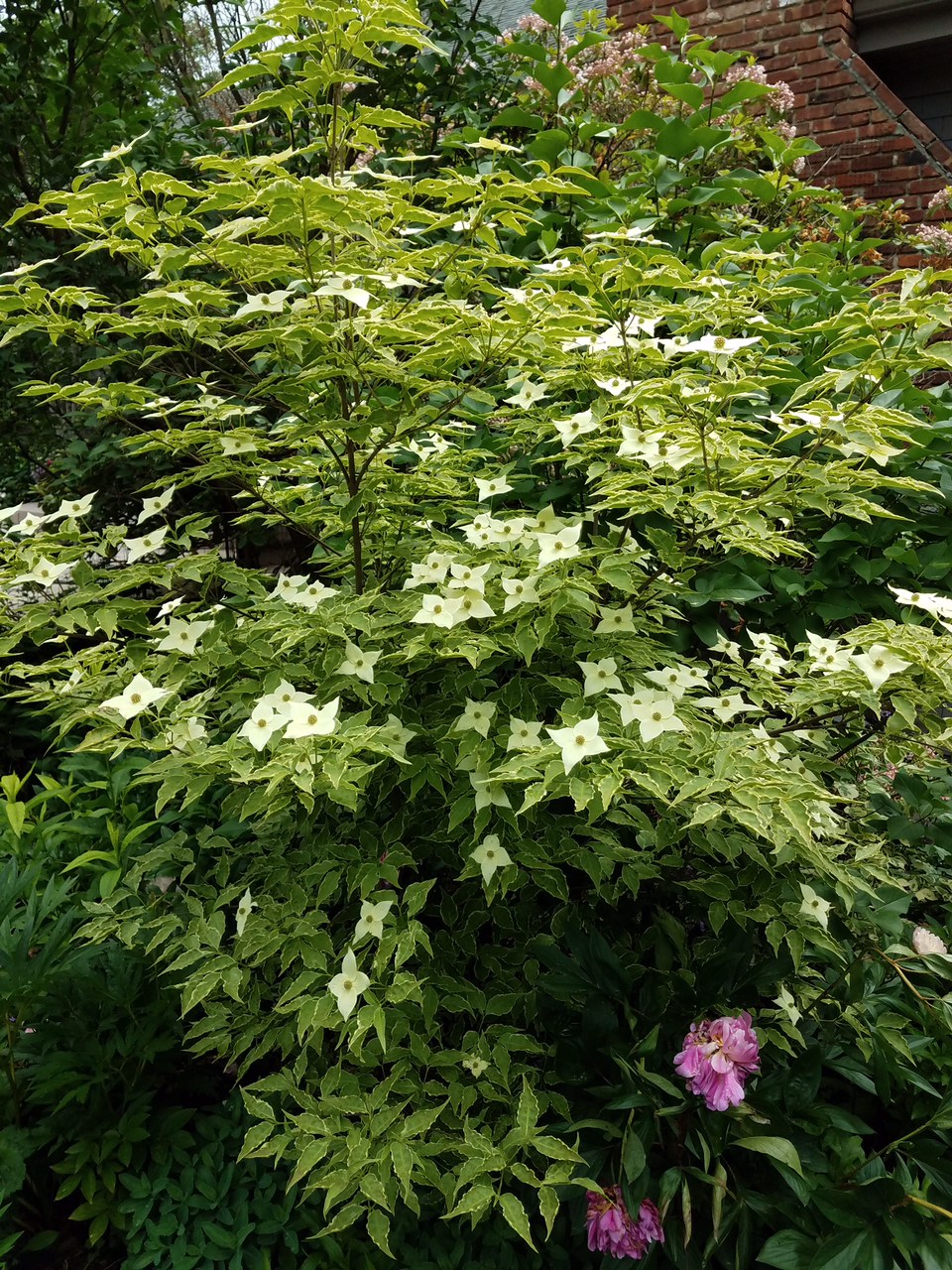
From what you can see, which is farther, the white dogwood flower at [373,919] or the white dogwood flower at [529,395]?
the white dogwood flower at [529,395]

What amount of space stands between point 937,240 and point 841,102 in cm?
183

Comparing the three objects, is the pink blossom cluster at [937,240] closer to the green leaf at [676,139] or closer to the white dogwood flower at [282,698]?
the green leaf at [676,139]

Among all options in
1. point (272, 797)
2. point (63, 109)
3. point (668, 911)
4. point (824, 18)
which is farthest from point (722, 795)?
point (824, 18)

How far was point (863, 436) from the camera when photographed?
52.7 inches

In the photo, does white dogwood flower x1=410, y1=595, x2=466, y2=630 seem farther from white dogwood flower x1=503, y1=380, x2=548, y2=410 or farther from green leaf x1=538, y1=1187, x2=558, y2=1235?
green leaf x1=538, y1=1187, x2=558, y2=1235

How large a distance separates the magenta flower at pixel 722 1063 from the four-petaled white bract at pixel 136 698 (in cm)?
103

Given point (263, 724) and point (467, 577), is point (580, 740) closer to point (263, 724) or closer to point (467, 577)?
point (467, 577)

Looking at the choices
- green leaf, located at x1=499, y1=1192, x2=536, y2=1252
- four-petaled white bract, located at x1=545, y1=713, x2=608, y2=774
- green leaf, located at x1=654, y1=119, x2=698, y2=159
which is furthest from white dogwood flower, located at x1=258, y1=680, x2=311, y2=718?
green leaf, located at x1=654, y1=119, x2=698, y2=159

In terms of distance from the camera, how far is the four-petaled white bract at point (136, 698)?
1.35 meters

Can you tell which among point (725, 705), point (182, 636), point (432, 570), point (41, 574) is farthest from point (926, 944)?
point (41, 574)

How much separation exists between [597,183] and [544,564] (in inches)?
56.8

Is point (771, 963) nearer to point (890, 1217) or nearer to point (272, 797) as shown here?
point (890, 1217)

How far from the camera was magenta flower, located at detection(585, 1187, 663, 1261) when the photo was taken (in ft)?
4.68

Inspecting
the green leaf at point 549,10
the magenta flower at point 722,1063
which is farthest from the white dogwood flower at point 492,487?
the green leaf at point 549,10
